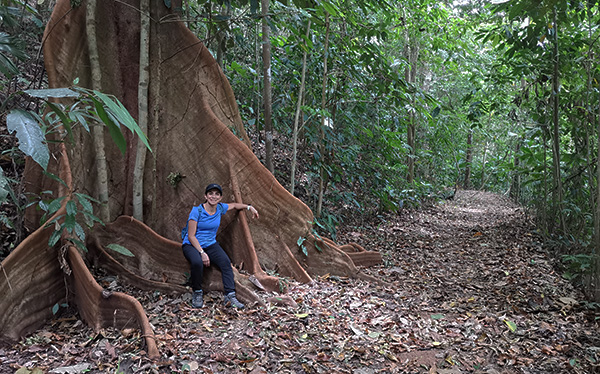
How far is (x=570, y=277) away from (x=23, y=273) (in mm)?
6314

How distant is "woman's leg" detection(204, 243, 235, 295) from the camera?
4090 mm

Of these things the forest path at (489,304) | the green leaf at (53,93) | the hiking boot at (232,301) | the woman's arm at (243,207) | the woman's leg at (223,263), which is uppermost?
the green leaf at (53,93)

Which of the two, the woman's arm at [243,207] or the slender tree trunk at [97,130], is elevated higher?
the slender tree trunk at [97,130]

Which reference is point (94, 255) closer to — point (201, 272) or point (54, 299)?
point (54, 299)

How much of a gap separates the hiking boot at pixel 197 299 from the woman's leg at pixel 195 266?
0.16ft

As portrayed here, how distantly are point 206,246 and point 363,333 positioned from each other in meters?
1.86

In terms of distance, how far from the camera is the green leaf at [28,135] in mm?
1253

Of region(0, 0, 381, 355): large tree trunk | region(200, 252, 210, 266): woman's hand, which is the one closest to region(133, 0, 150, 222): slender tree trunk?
region(0, 0, 381, 355): large tree trunk

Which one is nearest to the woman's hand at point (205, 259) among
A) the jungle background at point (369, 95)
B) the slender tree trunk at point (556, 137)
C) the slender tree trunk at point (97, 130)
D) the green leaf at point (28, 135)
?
the slender tree trunk at point (97, 130)

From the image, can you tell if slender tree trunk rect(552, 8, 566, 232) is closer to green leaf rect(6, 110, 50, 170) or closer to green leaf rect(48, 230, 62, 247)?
green leaf rect(48, 230, 62, 247)

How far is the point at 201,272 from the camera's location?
161 inches

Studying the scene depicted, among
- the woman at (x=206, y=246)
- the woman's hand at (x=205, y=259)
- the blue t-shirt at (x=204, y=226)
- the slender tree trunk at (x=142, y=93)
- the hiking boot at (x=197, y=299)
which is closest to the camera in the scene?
the hiking boot at (x=197, y=299)

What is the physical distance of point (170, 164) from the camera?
16.0 feet

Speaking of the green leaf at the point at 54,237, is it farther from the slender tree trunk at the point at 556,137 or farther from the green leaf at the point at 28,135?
the slender tree trunk at the point at 556,137
